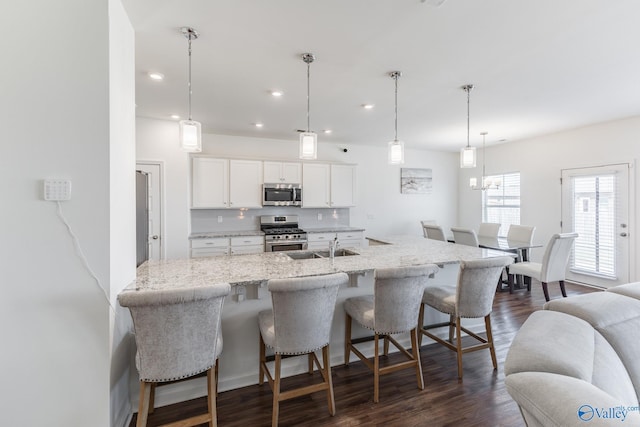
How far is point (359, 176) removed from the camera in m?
6.28

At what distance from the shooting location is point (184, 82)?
9.89 feet

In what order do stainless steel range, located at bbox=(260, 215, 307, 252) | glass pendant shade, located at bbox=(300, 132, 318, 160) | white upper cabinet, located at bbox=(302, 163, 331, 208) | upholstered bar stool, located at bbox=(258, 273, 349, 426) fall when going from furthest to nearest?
1. white upper cabinet, located at bbox=(302, 163, 331, 208)
2. stainless steel range, located at bbox=(260, 215, 307, 252)
3. glass pendant shade, located at bbox=(300, 132, 318, 160)
4. upholstered bar stool, located at bbox=(258, 273, 349, 426)

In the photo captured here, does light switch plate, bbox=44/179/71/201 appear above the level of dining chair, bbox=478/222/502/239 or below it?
above

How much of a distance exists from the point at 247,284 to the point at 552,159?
6.08m

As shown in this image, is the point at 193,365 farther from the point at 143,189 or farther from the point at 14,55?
the point at 143,189

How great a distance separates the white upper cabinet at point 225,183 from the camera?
4.77 metres

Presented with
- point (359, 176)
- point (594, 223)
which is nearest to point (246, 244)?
point (359, 176)

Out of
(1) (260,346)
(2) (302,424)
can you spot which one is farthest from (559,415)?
(1) (260,346)

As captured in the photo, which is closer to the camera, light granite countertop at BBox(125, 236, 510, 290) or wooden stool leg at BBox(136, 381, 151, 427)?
wooden stool leg at BBox(136, 381, 151, 427)

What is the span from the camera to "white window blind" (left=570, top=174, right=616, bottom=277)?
14.8ft

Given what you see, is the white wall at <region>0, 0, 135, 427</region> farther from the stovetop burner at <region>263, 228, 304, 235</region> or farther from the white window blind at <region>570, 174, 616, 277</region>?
the white window blind at <region>570, 174, 616, 277</region>

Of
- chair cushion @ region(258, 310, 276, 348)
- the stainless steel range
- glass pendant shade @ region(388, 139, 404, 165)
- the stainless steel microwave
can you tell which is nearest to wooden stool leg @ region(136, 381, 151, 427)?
chair cushion @ region(258, 310, 276, 348)

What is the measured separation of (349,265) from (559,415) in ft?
5.44
